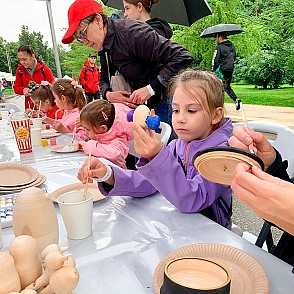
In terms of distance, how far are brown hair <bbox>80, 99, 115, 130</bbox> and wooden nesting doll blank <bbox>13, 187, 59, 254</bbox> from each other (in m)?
1.07

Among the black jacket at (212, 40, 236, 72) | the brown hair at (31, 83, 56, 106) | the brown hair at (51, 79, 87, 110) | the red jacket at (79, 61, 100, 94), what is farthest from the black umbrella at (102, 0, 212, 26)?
the red jacket at (79, 61, 100, 94)

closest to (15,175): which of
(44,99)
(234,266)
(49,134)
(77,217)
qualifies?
(77,217)

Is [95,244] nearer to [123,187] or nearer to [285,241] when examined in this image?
[123,187]

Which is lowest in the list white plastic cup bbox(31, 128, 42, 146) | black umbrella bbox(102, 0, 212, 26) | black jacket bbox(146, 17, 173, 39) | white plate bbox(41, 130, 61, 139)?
white plate bbox(41, 130, 61, 139)

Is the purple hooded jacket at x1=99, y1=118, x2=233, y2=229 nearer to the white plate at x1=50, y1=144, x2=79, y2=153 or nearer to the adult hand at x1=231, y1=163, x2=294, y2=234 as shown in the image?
the adult hand at x1=231, y1=163, x2=294, y2=234

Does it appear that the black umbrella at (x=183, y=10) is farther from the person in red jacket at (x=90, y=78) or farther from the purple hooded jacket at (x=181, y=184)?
the person in red jacket at (x=90, y=78)

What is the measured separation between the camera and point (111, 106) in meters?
1.76

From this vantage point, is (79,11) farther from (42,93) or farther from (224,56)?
(224,56)

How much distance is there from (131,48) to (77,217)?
1.17m

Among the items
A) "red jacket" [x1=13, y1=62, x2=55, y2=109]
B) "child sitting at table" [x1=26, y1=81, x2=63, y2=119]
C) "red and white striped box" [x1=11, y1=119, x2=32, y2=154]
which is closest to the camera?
"red and white striped box" [x1=11, y1=119, x2=32, y2=154]

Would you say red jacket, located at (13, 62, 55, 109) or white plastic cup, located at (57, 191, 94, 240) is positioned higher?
red jacket, located at (13, 62, 55, 109)

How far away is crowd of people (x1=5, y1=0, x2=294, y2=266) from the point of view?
0.76m

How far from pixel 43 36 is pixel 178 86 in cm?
641

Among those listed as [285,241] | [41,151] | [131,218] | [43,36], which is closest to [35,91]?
[41,151]
